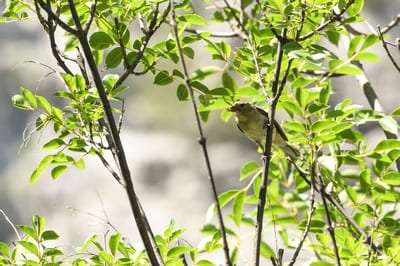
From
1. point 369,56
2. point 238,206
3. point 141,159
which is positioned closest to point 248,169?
point 238,206

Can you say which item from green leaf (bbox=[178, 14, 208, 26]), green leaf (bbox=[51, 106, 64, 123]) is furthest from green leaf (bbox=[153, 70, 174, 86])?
green leaf (bbox=[51, 106, 64, 123])

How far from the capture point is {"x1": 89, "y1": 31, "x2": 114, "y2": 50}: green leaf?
1.62 meters

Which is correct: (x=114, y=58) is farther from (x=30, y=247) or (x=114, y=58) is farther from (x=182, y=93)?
(x=30, y=247)

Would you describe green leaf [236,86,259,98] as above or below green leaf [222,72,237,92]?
below

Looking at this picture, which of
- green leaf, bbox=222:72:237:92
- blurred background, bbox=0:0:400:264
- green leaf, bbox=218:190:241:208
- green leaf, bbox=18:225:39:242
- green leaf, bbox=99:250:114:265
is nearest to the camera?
green leaf, bbox=99:250:114:265

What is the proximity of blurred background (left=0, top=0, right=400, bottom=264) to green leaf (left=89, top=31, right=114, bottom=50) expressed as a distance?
723cm

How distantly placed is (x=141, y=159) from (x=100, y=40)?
9.52m

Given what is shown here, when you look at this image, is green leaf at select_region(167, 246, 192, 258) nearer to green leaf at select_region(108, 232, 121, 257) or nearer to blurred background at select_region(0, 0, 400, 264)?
green leaf at select_region(108, 232, 121, 257)

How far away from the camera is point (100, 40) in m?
1.63

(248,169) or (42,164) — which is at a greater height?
(42,164)

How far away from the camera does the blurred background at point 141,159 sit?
30.5 ft

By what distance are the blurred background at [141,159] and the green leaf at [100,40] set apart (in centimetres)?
723

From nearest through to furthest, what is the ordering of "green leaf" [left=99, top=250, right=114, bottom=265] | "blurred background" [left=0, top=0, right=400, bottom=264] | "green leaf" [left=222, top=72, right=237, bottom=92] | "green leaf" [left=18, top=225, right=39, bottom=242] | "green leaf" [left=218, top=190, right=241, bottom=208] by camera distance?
"green leaf" [left=99, top=250, right=114, bottom=265] → "green leaf" [left=18, top=225, right=39, bottom=242] → "green leaf" [left=218, top=190, right=241, bottom=208] → "green leaf" [left=222, top=72, right=237, bottom=92] → "blurred background" [left=0, top=0, right=400, bottom=264]

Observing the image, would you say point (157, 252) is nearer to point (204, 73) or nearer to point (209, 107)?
point (209, 107)
